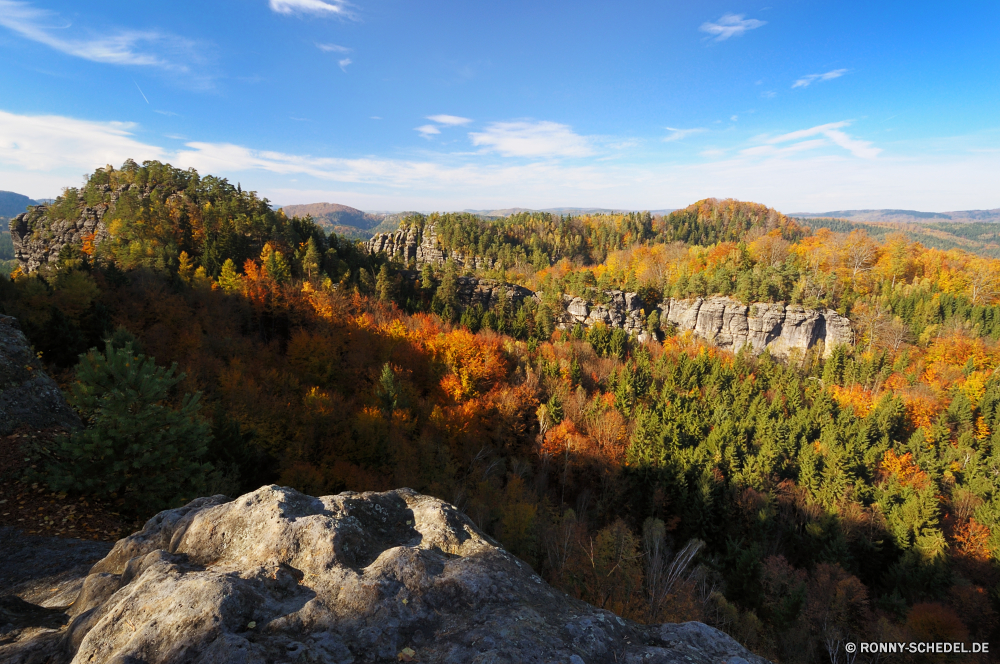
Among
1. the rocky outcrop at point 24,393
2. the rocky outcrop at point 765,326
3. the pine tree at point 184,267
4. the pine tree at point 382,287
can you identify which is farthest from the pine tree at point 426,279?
the rocky outcrop at point 24,393

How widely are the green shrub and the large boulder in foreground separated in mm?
5883

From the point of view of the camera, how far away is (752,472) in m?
42.6

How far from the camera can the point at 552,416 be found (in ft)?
163

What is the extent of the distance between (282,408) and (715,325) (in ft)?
279

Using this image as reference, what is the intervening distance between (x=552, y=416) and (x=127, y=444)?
139ft

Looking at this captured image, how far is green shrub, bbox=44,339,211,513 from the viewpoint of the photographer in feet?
36.9

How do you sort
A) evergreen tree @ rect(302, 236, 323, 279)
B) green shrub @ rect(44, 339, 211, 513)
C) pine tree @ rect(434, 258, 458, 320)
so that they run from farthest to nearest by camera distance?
pine tree @ rect(434, 258, 458, 320) → evergreen tree @ rect(302, 236, 323, 279) → green shrub @ rect(44, 339, 211, 513)

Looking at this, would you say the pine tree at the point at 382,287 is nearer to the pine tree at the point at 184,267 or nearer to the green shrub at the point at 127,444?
the pine tree at the point at 184,267

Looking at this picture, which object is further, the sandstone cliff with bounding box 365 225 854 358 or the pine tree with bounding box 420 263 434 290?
the pine tree with bounding box 420 263 434 290

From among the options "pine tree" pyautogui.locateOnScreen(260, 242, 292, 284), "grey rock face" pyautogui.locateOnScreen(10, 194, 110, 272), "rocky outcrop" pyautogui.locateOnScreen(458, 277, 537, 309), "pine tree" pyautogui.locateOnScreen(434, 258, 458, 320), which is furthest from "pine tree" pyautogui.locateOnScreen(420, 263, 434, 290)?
"grey rock face" pyautogui.locateOnScreen(10, 194, 110, 272)

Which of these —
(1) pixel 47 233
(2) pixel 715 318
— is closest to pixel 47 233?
(1) pixel 47 233

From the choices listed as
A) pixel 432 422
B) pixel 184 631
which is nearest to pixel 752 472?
pixel 432 422

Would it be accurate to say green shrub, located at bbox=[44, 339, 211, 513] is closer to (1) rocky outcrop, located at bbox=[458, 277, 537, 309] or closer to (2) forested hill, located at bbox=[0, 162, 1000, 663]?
(2) forested hill, located at bbox=[0, 162, 1000, 663]

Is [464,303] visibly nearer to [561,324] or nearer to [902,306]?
[561,324]
